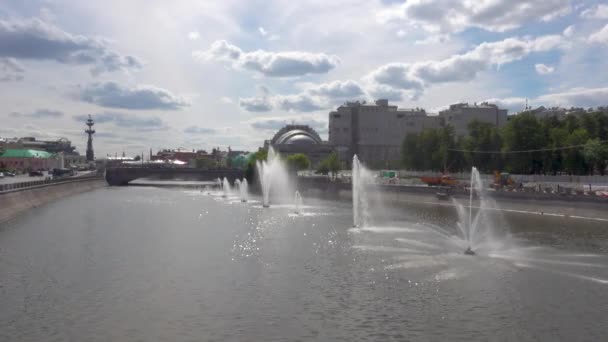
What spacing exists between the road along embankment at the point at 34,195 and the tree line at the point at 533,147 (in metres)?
74.2

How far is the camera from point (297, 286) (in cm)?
2858

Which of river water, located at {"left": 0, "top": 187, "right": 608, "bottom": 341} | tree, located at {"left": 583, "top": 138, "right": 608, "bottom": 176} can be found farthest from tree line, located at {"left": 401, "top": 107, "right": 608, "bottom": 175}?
river water, located at {"left": 0, "top": 187, "right": 608, "bottom": 341}

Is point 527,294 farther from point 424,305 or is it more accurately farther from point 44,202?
point 44,202

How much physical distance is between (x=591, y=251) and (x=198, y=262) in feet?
87.5

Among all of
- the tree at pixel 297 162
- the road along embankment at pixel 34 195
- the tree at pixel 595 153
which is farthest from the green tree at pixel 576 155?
the tree at pixel 297 162

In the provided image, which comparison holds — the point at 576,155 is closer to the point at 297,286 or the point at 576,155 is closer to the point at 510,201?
the point at 510,201

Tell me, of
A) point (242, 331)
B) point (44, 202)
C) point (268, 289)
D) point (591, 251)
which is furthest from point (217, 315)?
point (44, 202)

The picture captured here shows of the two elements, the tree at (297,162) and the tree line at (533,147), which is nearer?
the tree line at (533,147)

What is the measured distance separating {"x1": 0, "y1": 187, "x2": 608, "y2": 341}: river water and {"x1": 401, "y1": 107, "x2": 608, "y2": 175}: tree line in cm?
4608

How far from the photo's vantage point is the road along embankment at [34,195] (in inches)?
2537

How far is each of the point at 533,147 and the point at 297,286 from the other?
84043 millimetres

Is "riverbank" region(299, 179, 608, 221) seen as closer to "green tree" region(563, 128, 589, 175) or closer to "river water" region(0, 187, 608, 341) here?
"river water" region(0, 187, 608, 341)

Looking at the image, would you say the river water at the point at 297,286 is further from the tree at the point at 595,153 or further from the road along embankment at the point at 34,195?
the tree at the point at 595,153

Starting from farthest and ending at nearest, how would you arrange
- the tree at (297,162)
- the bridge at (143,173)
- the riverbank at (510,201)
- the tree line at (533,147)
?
the tree at (297,162), the bridge at (143,173), the tree line at (533,147), the riverbank at (510,201)
